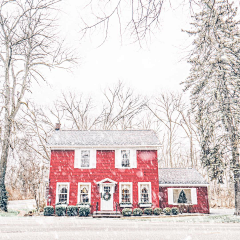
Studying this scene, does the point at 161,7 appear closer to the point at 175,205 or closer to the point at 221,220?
the point at 221,220

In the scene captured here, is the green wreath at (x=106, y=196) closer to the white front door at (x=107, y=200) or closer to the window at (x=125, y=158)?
the white front door at (x=107, y=200)

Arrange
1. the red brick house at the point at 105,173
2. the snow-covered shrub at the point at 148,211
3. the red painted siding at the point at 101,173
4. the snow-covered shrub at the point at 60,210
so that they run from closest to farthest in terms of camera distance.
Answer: the snow-covered shrub at the point at 60,210 < the snow-covered shrub at the point at 148,211 < the red brick house at the point at 105,173 < the red painted siding at the point at 101,173

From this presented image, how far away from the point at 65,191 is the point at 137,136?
23.9ft

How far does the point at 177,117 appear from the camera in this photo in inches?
1363

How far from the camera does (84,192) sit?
64.1 ft

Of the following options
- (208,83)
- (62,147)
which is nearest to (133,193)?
(62,147)

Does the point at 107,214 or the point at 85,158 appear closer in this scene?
the point at 107,214

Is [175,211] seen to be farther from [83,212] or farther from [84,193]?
[84,193]

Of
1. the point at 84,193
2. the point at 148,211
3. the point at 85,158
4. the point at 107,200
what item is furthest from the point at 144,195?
the point at 85,158

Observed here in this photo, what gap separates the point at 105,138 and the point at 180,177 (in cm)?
718

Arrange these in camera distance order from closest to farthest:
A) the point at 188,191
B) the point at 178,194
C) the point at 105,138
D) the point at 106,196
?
1. the point at 106,196
2. the point at 188,191
3. the point at 105,138
4. the point at 178,194

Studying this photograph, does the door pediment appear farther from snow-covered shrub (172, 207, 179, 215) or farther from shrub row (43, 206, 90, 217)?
snow-covered shrub (172, 207, 179, 215)

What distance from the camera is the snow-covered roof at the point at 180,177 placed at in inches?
819

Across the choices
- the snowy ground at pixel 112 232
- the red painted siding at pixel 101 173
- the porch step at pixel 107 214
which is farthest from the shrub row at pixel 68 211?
the snowy ground at pixel 112 232
